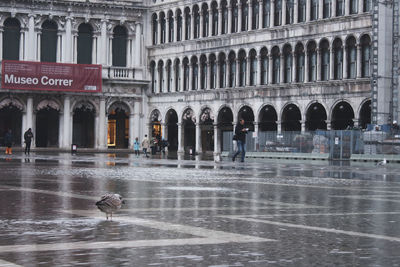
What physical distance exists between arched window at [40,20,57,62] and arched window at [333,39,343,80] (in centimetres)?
2525

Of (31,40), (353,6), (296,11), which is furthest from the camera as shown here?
(31,40)

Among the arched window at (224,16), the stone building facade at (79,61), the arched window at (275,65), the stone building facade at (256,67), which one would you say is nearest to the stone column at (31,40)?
the stone building facade at (79,61)

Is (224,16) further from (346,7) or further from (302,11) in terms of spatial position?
(346,7)

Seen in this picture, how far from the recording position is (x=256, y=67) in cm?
6222

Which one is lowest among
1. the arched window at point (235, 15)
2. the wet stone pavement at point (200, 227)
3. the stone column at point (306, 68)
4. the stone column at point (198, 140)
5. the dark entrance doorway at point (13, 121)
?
the wet stone pavement at point (200, 227)

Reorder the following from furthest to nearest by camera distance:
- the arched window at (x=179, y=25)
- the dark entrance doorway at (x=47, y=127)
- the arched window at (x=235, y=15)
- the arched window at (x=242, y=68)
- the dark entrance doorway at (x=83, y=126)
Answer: the dark entrance doorway at (x=83, y=126) < the dark entrance doorway at (x=47, y=127) < the arched window at (x=179, y=25) < the arched window at (x=235, y=15) < the arched window at (x=242, y=68)

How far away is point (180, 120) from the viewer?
229ft

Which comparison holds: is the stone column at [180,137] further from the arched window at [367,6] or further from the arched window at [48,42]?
the arched window at [367,6]

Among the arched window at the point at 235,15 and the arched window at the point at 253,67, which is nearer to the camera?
the arched window at the point at 253,67

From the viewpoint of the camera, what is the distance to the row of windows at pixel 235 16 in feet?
183

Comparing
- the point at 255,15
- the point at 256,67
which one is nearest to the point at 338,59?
the point at 256,67

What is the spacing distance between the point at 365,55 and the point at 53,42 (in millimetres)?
27947

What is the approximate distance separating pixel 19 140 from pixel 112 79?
9042 millimetres

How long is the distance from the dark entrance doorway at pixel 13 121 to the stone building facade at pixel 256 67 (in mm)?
10951
